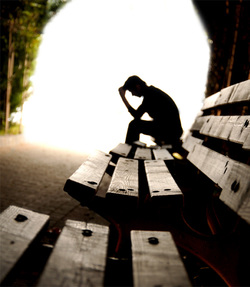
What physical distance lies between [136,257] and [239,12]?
3.59 metres

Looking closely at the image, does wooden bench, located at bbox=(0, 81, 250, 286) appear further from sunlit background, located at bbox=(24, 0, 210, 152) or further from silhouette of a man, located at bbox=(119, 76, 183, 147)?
sunlit background, located at bbox=(24, 0, 210, 152)

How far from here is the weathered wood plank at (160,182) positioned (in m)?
1.13

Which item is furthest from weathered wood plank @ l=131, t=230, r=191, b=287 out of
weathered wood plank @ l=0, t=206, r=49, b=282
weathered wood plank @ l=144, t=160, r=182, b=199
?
weathered wood plank @ l=0, t=206, r=49, b=282

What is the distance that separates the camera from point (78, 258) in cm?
76

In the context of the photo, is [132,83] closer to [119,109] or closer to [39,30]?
[39,30]

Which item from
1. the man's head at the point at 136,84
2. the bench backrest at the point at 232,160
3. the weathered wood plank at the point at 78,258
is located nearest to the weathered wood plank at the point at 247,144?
the bench backrest at the point at 232,160

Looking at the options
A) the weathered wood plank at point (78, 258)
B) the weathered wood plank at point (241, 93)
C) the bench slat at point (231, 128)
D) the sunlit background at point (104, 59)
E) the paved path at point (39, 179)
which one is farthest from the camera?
the sunlit background at point (104, 59)

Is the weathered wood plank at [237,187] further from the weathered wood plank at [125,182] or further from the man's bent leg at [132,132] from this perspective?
the man's bent leg at [132,132]

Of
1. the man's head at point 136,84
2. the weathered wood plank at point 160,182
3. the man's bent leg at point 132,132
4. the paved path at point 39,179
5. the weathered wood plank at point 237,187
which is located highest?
the man's head at point 136,84

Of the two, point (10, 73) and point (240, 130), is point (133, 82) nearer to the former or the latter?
point (240, 130)

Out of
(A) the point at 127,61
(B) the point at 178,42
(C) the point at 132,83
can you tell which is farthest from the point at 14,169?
(A) the point at 127,61

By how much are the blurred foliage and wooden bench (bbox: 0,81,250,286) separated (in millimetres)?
5694

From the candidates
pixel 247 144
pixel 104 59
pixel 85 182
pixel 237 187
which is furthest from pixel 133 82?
pixel 104 59

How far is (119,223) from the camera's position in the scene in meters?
1.85
